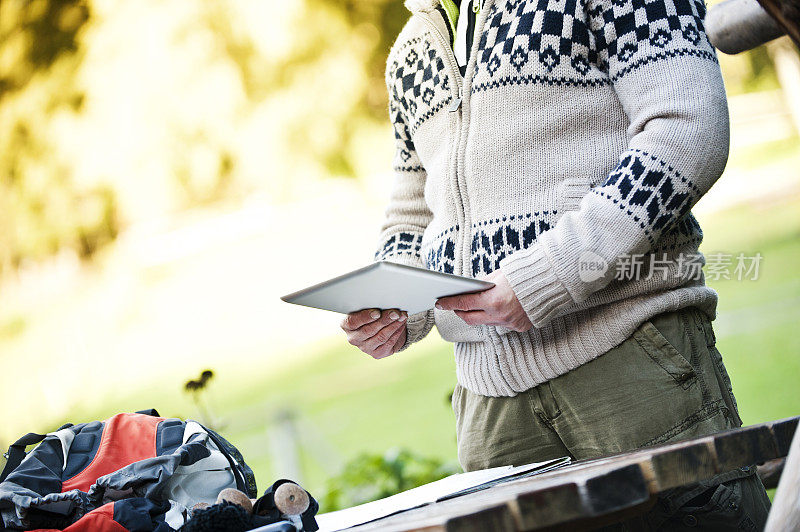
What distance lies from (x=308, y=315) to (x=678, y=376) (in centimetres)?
357

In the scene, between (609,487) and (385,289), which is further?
(385,289)

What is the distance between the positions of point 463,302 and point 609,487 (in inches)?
19.4

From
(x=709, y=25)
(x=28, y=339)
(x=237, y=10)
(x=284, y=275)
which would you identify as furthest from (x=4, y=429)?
(x=709, y=25)

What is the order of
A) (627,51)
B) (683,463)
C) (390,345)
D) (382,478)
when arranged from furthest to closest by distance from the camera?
(382,478), (390,345), (627,51), (683,463)

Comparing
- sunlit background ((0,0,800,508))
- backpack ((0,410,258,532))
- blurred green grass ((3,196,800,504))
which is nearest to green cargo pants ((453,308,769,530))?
backpack ((0,410,258,532))

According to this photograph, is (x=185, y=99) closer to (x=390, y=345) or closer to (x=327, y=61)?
(x=327, y=61)

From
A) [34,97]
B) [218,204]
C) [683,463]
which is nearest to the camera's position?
[683,463]

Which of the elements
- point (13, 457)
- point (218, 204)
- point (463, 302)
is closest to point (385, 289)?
point (463, 302)

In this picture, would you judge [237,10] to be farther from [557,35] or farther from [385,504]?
[385,504]

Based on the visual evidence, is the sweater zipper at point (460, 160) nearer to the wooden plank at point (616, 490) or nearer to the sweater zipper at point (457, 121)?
the sweater zipper at point (457, 121)

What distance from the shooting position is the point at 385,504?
1026 mm

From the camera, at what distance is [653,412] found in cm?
111

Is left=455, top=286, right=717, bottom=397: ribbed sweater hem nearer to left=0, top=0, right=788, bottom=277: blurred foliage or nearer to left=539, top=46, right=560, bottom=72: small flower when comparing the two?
left=539, top=46, right=560, bottom=72: small flower

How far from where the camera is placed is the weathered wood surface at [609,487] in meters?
0.62
